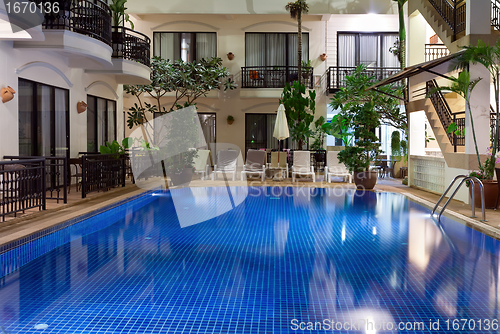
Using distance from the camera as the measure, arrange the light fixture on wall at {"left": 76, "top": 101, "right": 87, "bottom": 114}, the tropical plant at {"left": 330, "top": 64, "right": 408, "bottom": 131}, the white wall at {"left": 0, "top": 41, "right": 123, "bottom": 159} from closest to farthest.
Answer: the white wall at {"left": 0, "top": 41, "right": 123, "bottom": 159}
the light fixture on wall at {"left": 76, "top": 101, "right": 87, "bottom": 114}
the tropical plant at {"left": 330, "top": 64, "right": 408, "bottom": 131}

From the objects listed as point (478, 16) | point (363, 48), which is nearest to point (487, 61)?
point (478, 16)

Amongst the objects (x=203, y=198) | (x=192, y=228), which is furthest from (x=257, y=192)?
(x=192, y=228)

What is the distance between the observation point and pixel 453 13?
9.83 meters

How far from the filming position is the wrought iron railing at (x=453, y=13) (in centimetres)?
963

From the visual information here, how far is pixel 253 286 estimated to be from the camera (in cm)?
429

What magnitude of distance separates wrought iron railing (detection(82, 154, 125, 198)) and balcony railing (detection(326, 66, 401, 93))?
9.87 meters

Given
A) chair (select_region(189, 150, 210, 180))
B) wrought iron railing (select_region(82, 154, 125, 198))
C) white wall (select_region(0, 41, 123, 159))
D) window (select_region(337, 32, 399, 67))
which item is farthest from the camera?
window (select_region(337, 32, 399, 67))

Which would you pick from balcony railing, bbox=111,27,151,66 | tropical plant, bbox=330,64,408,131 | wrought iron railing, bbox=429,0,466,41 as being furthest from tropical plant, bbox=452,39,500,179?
balcony railing, bbox=111,27,151,66

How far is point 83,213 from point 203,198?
3.35 metres

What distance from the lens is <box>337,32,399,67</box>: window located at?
18078 mm

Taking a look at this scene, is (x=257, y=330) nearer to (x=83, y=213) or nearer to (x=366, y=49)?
(x=83, y=213)

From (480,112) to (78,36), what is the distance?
27.7ft

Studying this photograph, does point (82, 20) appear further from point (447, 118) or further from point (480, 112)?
point (447, 118)

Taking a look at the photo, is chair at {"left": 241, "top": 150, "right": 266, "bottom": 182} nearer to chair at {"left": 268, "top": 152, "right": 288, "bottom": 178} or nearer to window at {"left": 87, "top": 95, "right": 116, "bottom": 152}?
chair at {"left": 268, "top": 152, "right": 288, "bottom": 178}
